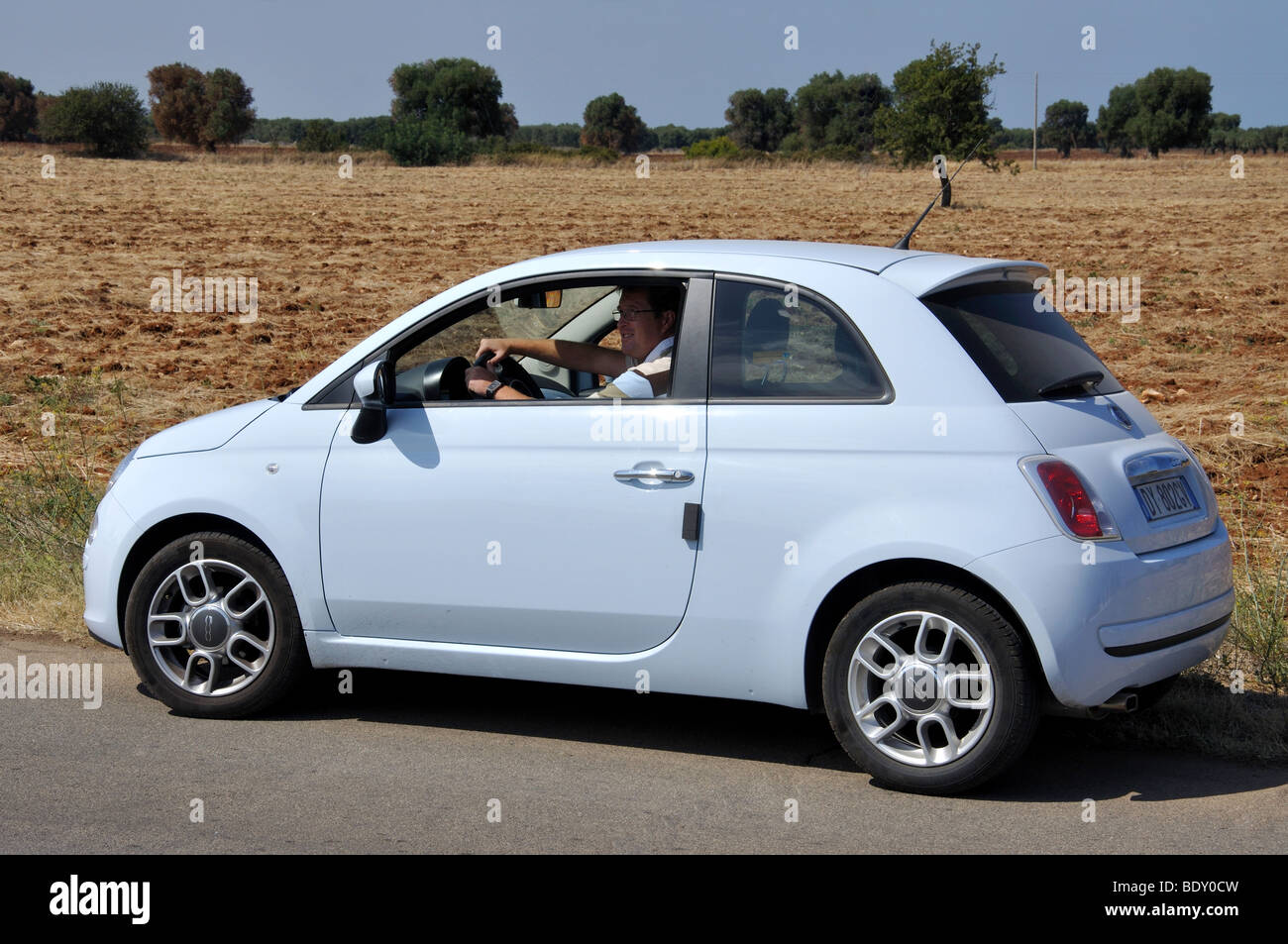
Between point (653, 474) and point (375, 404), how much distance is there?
114cm

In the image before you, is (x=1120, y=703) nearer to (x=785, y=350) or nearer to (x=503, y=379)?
(x=785, y=350)

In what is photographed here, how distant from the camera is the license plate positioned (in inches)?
182

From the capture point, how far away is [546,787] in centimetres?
487

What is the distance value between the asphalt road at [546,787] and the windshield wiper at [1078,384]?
1352 mm

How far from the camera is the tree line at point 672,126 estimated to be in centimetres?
5300

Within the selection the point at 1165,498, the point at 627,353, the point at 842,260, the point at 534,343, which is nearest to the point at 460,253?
the point at 534,343

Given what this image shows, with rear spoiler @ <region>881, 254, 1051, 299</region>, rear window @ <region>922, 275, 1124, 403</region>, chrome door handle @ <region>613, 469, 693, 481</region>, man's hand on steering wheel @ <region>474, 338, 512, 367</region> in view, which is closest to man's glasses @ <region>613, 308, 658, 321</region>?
man's hand on steering wheel @ <region>474, 338, 512, 367</region>

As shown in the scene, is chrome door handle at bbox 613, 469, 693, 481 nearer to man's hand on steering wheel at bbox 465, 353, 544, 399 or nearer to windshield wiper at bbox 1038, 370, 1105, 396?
man's hand on steering wheel at bbox 465, 353, 544, 399

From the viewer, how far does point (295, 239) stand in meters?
27.8

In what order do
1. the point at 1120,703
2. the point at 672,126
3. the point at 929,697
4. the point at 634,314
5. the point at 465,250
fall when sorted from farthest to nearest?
Answer: 1. the point at 672,126
2. the point at 465,250
3. the point at 634,314
4. the point at 929,697
5. the point at 1120,703

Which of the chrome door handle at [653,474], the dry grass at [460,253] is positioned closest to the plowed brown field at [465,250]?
the dry grass at [460,253]

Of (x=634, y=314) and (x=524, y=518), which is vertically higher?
(x=634, y=314)

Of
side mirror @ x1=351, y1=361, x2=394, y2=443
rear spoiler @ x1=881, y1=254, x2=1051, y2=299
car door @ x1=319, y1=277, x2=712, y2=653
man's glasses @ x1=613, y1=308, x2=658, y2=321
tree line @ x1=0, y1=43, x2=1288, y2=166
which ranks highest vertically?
tree line @ x1=0, y1=43, x2=1288, y2=166

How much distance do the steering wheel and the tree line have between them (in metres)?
45.0
